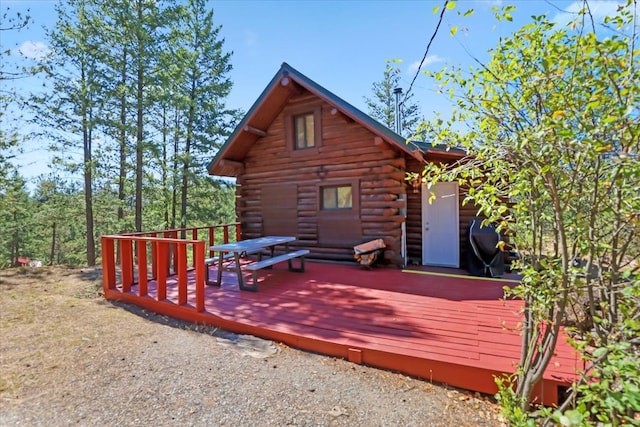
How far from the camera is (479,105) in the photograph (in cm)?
195

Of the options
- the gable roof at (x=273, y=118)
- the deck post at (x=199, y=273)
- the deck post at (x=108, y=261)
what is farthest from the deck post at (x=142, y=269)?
the gable roof at (x=273, y=118)

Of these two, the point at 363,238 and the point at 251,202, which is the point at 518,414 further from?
the point at 251,202

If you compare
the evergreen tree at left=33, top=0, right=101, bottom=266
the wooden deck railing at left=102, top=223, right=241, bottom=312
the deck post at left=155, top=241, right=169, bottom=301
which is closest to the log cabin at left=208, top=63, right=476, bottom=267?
the wooden deck railing at left=102, top=223, right=241, bottom=312

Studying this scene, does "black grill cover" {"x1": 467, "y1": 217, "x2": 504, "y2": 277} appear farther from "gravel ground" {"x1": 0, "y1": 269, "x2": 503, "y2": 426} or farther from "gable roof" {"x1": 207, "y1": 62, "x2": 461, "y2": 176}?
"gravel ground" {"x1": 0, "y1": 269, "x2": 503, "y2": 426}

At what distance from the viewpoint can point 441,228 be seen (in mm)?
7035

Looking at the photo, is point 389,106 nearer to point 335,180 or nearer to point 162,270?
point 335,180

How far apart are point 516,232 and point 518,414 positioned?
1.18m

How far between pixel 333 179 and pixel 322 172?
1.20 feet

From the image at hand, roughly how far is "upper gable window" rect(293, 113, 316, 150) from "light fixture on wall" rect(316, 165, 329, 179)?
0.69 meters

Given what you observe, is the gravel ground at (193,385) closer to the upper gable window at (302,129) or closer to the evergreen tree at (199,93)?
the upper gable window at (302,129)

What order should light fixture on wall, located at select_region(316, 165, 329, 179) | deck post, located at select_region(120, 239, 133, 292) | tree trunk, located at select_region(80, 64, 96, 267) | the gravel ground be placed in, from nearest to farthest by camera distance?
1. the gravel ground
2. deck post, located at select_region(120, 239, 133, 292)
3. light fixture on wall, located at select_region(316, 165, 329, 179)
4. tree trunk, located at select_region(80, 64, 96, 267)

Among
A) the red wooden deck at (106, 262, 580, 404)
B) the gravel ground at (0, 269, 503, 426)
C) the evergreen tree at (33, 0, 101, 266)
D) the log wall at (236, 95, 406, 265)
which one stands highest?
the evergreen tree at (33, 0, 101, 266)

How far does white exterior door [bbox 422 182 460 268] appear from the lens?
272 inches

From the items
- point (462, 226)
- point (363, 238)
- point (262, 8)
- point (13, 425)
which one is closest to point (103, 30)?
point (262, 8)
